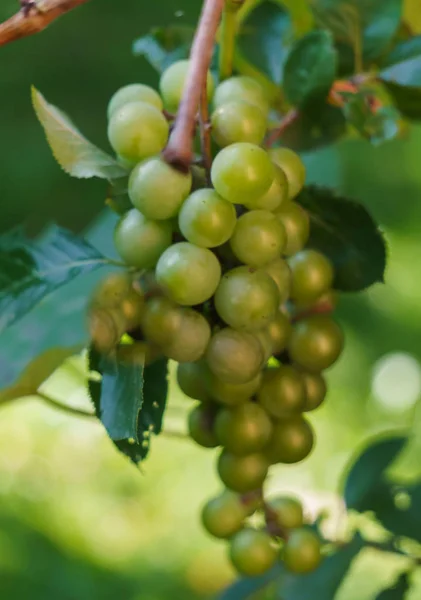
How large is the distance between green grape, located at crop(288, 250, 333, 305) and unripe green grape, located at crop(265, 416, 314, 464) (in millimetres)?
55

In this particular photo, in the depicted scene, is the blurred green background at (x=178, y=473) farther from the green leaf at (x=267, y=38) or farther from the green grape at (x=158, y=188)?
the green grape at (x=158, y=188)

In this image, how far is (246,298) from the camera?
0.77 feet

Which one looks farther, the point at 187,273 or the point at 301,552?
the point at 301,552

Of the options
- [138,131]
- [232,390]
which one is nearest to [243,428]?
[232,390]

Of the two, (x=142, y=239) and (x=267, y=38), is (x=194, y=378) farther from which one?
(x=267, y=38)

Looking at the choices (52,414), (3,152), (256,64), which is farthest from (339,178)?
(52,414)

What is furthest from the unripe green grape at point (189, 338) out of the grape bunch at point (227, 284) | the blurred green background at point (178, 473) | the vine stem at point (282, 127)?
the blurred green background at point (178, 473)

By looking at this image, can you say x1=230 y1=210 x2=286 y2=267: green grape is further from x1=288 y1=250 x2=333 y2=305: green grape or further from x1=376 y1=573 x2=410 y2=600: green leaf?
x1=376 y1=573 x2=410 y2=600: green leaf

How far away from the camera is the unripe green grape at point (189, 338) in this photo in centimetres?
24

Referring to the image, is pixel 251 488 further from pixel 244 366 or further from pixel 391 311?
pixel 391 311

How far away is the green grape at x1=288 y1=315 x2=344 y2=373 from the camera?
0.30 metres

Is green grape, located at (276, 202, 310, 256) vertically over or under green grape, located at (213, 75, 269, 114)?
under

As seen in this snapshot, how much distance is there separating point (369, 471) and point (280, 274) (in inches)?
8.9

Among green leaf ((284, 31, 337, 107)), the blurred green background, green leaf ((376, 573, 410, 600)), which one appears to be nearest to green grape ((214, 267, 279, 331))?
green leaf ((284, 31, 337, 107))
